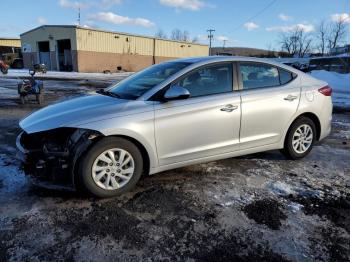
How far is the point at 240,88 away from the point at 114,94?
170 centimetres

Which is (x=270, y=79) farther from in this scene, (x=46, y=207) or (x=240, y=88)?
(x=46, y=207)

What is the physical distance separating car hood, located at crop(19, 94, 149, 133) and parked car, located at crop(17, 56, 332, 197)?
0.04ft

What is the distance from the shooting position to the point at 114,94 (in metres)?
4.97

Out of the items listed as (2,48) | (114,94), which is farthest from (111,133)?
→ (2,48)

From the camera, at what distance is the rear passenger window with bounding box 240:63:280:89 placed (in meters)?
5.22

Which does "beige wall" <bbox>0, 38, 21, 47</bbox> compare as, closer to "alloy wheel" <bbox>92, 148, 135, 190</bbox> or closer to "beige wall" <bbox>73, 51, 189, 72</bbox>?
"beige wall" <bbox>73, 51, 189, 72</bbox>

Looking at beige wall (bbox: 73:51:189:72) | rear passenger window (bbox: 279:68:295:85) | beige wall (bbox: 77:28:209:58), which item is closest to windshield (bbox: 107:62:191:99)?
rear passenger window (bbox: 279:68:295:85)

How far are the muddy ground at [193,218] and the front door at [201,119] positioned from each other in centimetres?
44

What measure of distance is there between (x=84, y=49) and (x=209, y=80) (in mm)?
36079

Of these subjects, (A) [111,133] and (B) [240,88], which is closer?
(A) [111,133]

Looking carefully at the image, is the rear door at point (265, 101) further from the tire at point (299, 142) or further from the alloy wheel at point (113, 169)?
the alloy wheel at point (113, 169)

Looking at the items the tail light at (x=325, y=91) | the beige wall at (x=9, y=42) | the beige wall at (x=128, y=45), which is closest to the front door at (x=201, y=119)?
the tail light at (x=325, y=91)

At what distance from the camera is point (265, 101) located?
5.22m

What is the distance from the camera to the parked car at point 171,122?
4.11 meters
